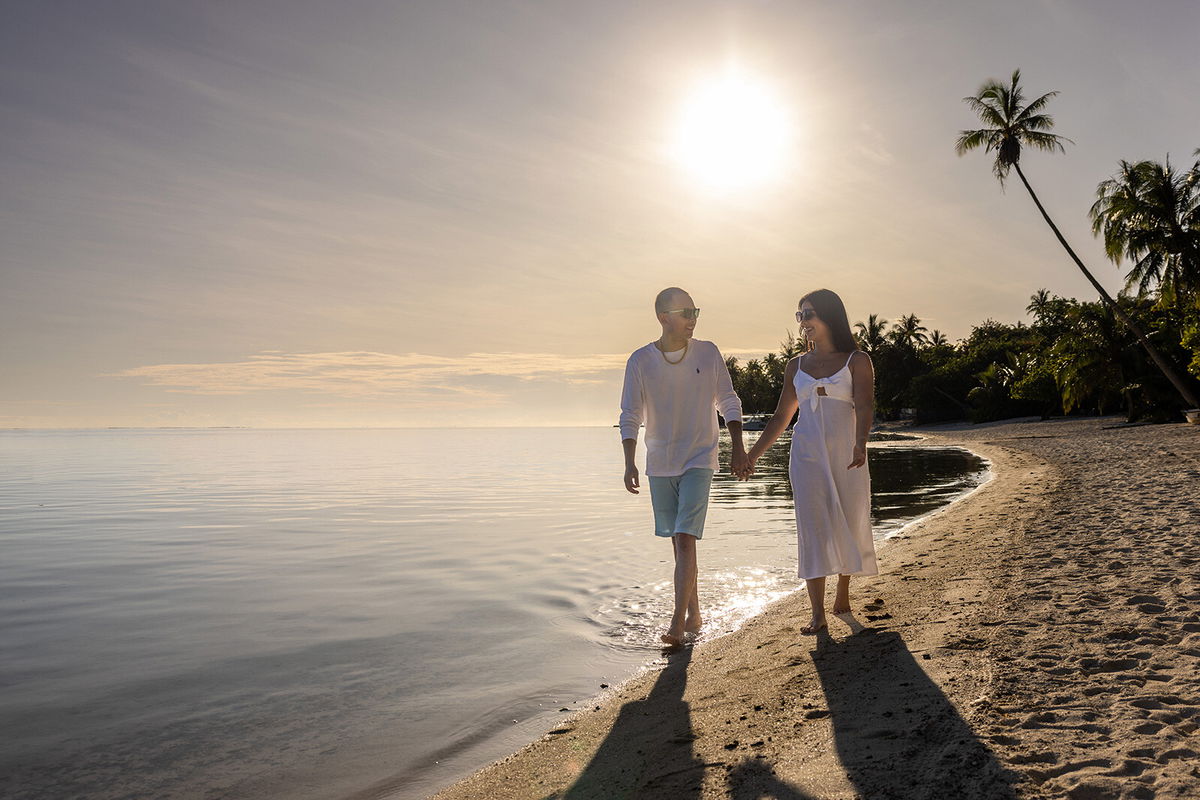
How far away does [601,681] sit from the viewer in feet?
16.1

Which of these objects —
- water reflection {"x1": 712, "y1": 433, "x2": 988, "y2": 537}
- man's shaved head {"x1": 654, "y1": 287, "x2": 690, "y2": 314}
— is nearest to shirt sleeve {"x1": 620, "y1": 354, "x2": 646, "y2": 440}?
man's shaved head {"x1": 654, "y1": 287, "x2": 690, "y2": 314}

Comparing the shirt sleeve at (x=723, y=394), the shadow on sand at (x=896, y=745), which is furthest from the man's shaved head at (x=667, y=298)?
the shadow on sand at (x=896, y=745)

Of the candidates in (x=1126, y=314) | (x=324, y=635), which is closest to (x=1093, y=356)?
(x=1126, y=314)

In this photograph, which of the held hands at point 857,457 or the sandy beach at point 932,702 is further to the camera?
the held hands at point 857,457

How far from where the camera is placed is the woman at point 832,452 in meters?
4.62

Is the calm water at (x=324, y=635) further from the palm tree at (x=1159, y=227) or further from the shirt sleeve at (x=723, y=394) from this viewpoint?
the palm tree at (x=1159, y=227)

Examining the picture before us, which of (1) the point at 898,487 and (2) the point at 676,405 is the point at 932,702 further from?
(1) the point at 898,487

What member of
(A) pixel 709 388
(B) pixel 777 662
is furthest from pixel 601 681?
(A) pixel 709 388

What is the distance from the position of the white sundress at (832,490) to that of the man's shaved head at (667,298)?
3.40 feet

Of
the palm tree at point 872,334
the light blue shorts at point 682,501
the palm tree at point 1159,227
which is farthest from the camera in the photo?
the palm tree at point 872,334

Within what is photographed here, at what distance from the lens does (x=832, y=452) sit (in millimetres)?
4648

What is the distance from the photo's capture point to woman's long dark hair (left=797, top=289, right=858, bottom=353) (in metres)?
4.70

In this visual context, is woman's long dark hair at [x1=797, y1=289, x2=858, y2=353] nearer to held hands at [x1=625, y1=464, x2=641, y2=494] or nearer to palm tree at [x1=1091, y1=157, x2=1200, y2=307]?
held hands at [x1=625, y1=464, x2=641, y2=494]

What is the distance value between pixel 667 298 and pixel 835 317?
108cm
